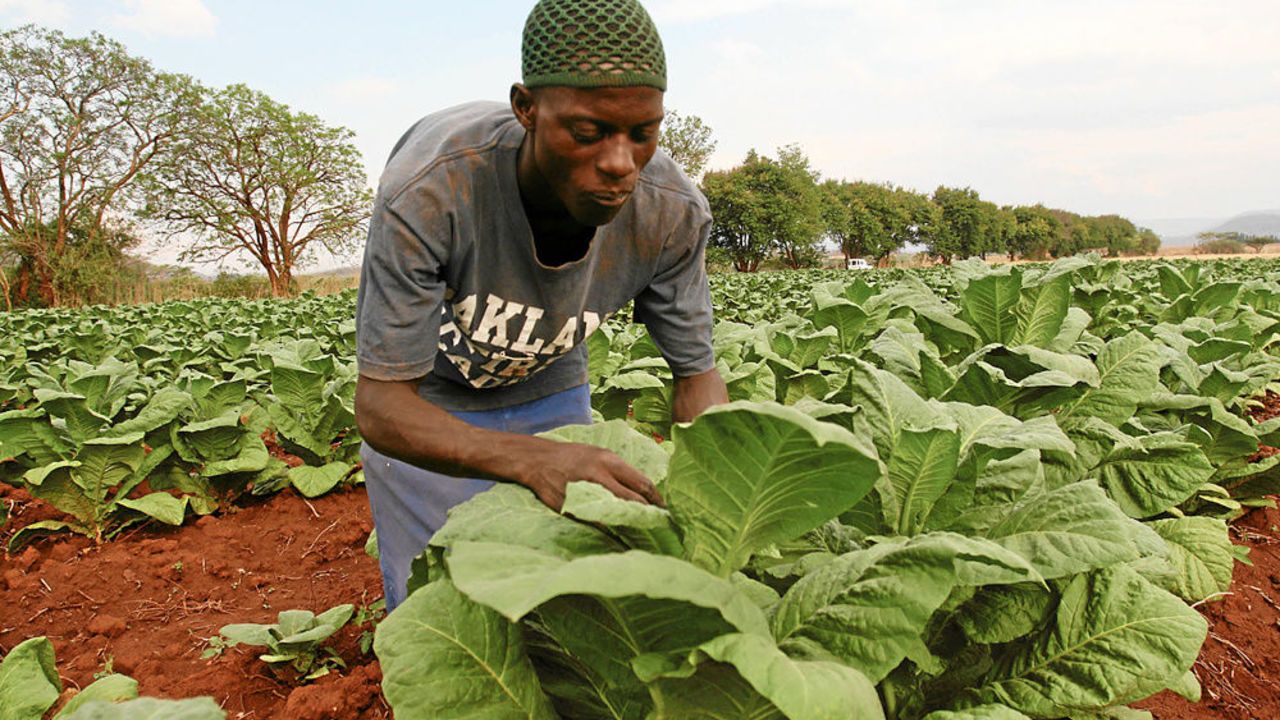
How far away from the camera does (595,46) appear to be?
1381mm

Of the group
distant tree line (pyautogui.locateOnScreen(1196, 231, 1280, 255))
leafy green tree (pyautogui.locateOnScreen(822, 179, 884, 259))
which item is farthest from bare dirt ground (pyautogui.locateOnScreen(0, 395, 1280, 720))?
distant tree line (pyautogui.locateOnScreen(1196, 231, 1280, 255))

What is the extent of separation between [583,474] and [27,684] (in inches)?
39.3

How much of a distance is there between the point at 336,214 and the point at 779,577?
44.6m

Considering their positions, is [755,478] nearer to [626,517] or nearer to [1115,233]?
[626,517]

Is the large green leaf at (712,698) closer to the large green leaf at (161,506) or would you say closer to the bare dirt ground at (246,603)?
the bare dirt ground at (246,603)

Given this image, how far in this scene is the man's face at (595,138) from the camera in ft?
4.59

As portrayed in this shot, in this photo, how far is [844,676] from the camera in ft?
2.81

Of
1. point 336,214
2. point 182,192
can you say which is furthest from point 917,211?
point 182,192

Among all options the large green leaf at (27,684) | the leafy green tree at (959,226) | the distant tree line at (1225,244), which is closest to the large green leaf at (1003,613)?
the large green leaf at (27,684)

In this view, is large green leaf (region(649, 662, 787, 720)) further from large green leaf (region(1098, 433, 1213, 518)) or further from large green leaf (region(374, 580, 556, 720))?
large green leaf (region(1098, 433, 1213, 518))

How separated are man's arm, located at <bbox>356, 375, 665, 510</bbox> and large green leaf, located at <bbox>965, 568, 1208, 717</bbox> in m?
0.74

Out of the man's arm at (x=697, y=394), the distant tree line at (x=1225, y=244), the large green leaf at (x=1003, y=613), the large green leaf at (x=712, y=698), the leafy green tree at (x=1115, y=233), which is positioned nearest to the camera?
the large green leaf at (x=712, y=698)

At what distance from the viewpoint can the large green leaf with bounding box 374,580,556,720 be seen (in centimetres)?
106

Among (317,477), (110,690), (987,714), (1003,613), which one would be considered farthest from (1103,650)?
(317,477)
